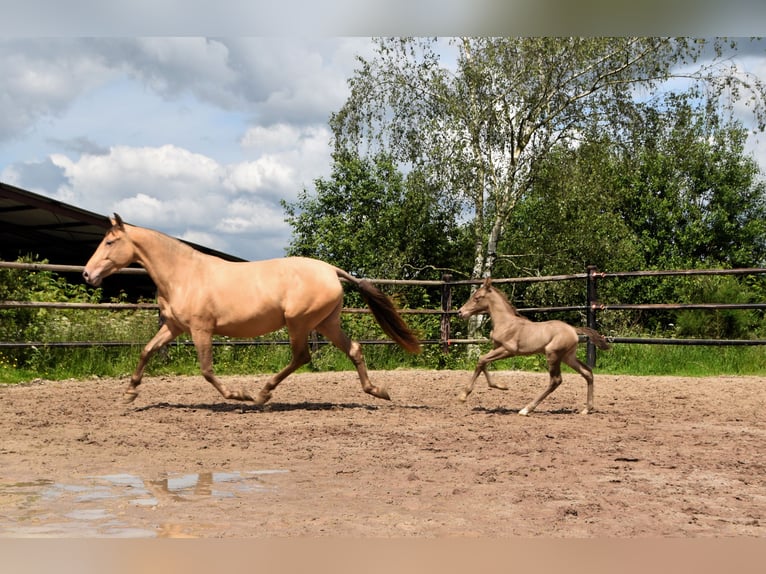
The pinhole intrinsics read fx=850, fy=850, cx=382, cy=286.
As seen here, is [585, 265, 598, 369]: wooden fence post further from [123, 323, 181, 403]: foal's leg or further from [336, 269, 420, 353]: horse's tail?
[123, 323, 181, 403]: foal's leg

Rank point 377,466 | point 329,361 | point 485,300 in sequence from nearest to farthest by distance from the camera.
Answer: point 377,466, point 485,300, point 329,361

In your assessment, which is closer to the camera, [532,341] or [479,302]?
[532,341]

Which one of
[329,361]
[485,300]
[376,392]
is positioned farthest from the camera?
[329,361]

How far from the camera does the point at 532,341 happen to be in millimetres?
7816

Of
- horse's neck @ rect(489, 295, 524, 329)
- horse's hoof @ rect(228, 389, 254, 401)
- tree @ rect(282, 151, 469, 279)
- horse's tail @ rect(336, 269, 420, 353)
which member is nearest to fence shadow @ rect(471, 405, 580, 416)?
horse's neck @ rect(489, 295, 524, 329)

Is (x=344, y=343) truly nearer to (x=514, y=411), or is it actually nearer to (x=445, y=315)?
(x=514, y=411)

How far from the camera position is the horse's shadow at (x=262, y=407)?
782 centimetres

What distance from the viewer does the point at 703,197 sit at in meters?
31.2

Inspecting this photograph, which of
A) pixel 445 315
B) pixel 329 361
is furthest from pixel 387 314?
pixel 445 315

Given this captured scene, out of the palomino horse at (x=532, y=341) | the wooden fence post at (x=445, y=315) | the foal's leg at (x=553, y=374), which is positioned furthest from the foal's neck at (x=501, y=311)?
the wooden fence post at (x=445, y=315)

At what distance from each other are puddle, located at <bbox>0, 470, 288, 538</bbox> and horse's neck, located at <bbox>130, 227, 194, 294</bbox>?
10.4 feet

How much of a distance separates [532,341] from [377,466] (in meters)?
3.04

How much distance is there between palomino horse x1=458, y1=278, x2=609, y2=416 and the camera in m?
7.74
